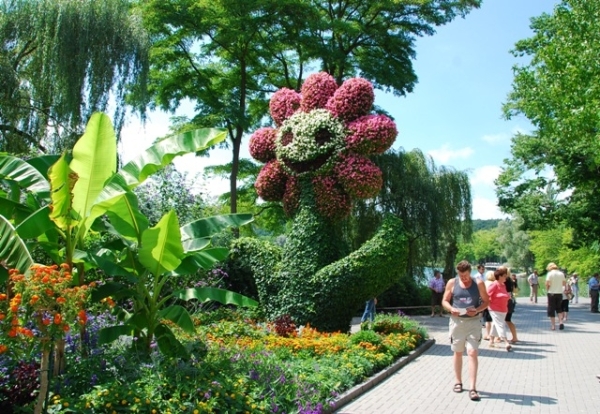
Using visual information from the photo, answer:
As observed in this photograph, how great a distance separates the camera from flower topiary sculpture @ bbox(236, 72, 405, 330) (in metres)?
11.4

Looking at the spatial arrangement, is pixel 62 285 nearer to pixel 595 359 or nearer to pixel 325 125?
pixel 325 125

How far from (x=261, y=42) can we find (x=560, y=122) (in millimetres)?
10840

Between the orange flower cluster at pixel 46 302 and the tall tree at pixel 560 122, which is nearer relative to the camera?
the orange flower cluster at pixel 46 302

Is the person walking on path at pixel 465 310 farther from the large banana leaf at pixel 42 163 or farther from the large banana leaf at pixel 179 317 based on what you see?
the large banana leaf at pixel 42 163

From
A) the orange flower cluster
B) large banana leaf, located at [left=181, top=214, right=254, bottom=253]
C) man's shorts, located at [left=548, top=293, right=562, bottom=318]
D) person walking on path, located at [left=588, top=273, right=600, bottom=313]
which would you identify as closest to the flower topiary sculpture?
large banana leaf, located at [left=181, top=214, right=254, bottom=253]

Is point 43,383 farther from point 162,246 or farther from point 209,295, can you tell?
point 209,295

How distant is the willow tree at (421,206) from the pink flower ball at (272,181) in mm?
8403

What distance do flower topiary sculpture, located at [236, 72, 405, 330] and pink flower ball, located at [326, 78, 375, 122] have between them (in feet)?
0.07

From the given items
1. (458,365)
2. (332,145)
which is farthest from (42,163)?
(458,365)

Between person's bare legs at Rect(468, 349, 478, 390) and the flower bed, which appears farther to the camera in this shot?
person's bare legs at Rect(468, 349, 478, 390)

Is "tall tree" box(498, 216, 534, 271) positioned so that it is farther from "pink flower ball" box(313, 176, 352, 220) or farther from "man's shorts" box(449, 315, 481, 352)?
"man's shorts" box(449, 315, 481, 352)

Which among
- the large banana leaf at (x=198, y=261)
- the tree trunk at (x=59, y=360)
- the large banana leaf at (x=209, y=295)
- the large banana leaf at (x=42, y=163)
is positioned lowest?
the tree trunk at (x=59, y=360)

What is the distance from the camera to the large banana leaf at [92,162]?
657 centimetres

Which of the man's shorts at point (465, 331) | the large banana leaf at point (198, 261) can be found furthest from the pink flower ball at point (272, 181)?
the man's shorts at point (465, 331)
